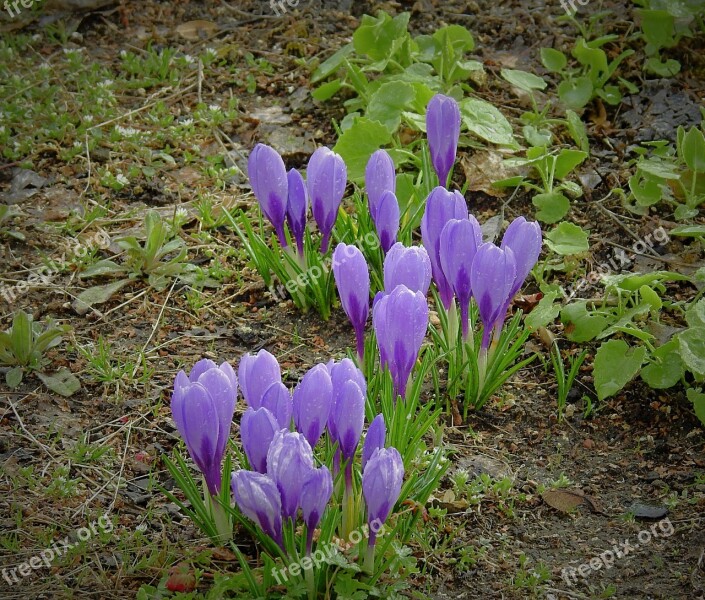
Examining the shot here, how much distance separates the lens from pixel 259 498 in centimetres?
182

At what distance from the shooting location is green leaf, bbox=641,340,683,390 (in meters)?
2.63

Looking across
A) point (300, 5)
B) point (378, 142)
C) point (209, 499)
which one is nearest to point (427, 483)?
point (209, 499)

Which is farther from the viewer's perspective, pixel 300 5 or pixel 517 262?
pixel 300 5

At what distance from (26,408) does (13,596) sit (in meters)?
0.72

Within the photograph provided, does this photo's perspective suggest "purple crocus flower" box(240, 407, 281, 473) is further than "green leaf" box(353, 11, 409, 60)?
No

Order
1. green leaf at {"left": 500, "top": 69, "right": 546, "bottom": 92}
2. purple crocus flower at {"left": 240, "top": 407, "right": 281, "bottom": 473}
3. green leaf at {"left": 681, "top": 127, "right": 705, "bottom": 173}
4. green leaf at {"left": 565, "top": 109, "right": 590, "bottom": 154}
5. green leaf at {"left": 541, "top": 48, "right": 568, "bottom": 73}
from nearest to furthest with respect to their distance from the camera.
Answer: purple crocus flower at {"left": 240, "top": 407, "right": 281, "bottom": 473} → green leaf at {"left": 681, "top": 127, "right": 705, "bottom": 173} → green leaf at {"left": 565, "top": 109, "right": 590, "bottom": 154} → green leaf at {"left": 500, "top": 69, "right": 546, "bottom": 92} → green leaf at {"left": 541, "top": 48, "right": 568, "bottom": 73}

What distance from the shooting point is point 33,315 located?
3.06 meters

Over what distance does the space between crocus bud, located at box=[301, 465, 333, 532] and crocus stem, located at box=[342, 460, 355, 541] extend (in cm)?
21

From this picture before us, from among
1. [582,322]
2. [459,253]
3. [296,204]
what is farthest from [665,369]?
[296,204]

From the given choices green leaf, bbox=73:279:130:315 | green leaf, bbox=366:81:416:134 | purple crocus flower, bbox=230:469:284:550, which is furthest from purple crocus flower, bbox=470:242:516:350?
green leaf, bbox=73:279:130:315

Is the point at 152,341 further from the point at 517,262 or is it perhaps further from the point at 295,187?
the point at 517,262

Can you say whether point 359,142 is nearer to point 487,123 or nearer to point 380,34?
point 487,123

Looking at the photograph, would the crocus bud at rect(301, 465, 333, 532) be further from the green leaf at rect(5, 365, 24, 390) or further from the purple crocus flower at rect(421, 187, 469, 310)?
the green leaf at rect(5, 365, 24, 390)

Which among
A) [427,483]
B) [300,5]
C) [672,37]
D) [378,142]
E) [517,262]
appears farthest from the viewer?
[300,5]
